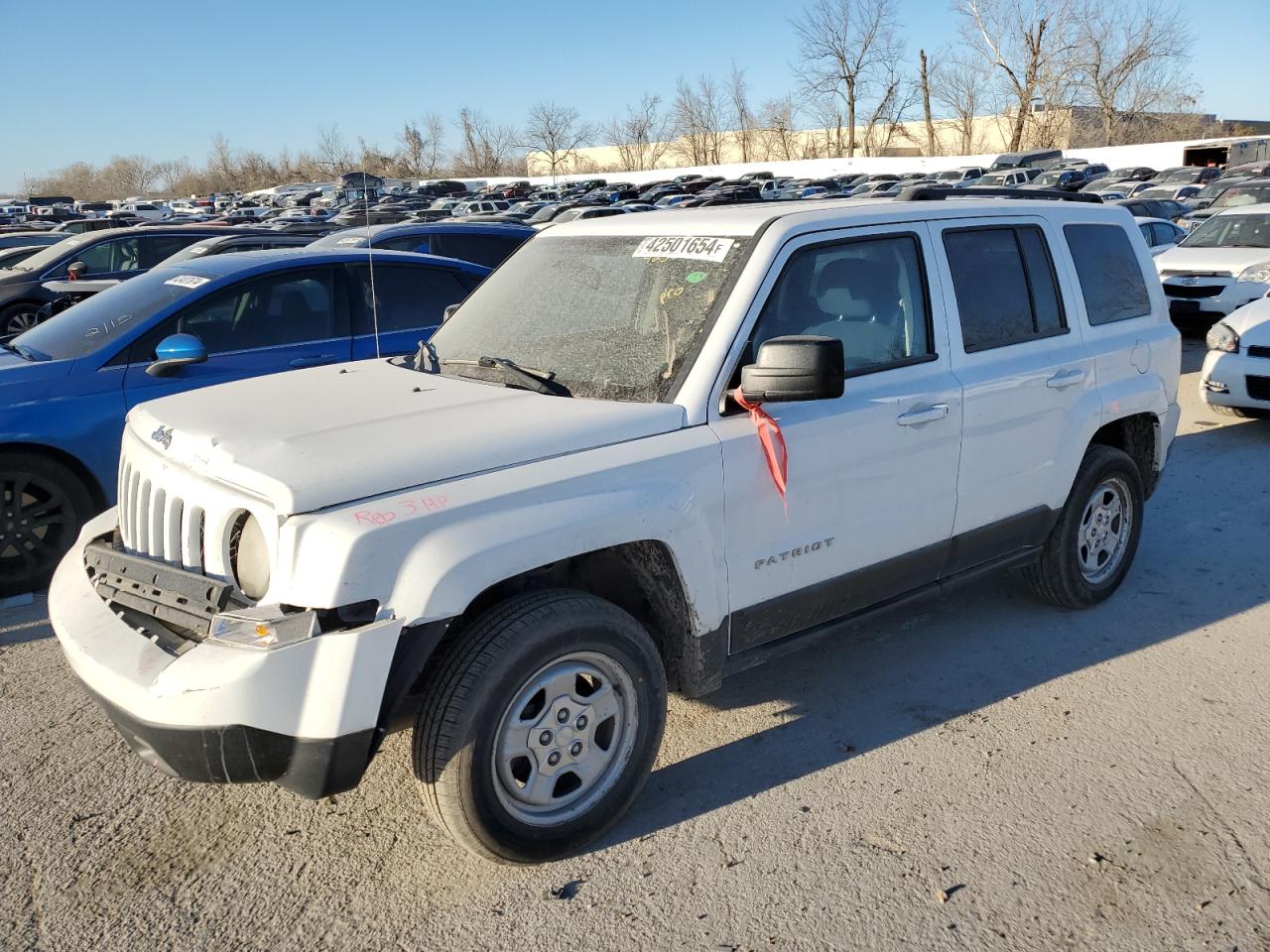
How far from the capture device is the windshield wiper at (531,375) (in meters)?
3.45

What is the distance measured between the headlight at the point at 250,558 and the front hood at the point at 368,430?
113mm

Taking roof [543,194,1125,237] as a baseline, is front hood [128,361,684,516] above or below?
below

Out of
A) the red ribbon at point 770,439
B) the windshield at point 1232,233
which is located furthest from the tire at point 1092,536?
the windshield at point 1232,233

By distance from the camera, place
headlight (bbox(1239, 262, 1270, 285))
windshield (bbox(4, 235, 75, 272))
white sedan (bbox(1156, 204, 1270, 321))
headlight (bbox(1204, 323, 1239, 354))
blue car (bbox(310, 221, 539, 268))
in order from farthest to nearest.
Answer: windshield (bbox(4, 235, 75, 272)), white sedan (bbox(1156, 204, 1270, 321)), headlight (bbox(1239, 262, 1270, 285)), blue car (bbox(310, 221, 539, 268)), headlight (bbox(1204, 323, 1239, 354))

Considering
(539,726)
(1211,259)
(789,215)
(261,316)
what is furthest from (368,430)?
(1211,259)

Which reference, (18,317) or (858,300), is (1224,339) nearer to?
(858,300)

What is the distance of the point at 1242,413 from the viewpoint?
875 centimetres

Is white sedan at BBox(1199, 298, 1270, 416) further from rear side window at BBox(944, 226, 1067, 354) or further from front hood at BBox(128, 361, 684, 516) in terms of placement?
front hood at BBox(128, 361, 684, 516)

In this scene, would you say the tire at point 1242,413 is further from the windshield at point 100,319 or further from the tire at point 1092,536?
the windshield at point 100,319

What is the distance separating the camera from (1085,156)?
52969mm

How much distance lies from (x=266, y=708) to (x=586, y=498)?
Result: 3.31 ft

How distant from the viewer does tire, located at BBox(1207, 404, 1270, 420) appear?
8.49 m

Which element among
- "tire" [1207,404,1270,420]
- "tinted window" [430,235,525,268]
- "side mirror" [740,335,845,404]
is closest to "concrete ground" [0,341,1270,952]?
"side mirror" [740,335,845,404]

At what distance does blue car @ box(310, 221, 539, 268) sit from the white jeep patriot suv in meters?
5.23
